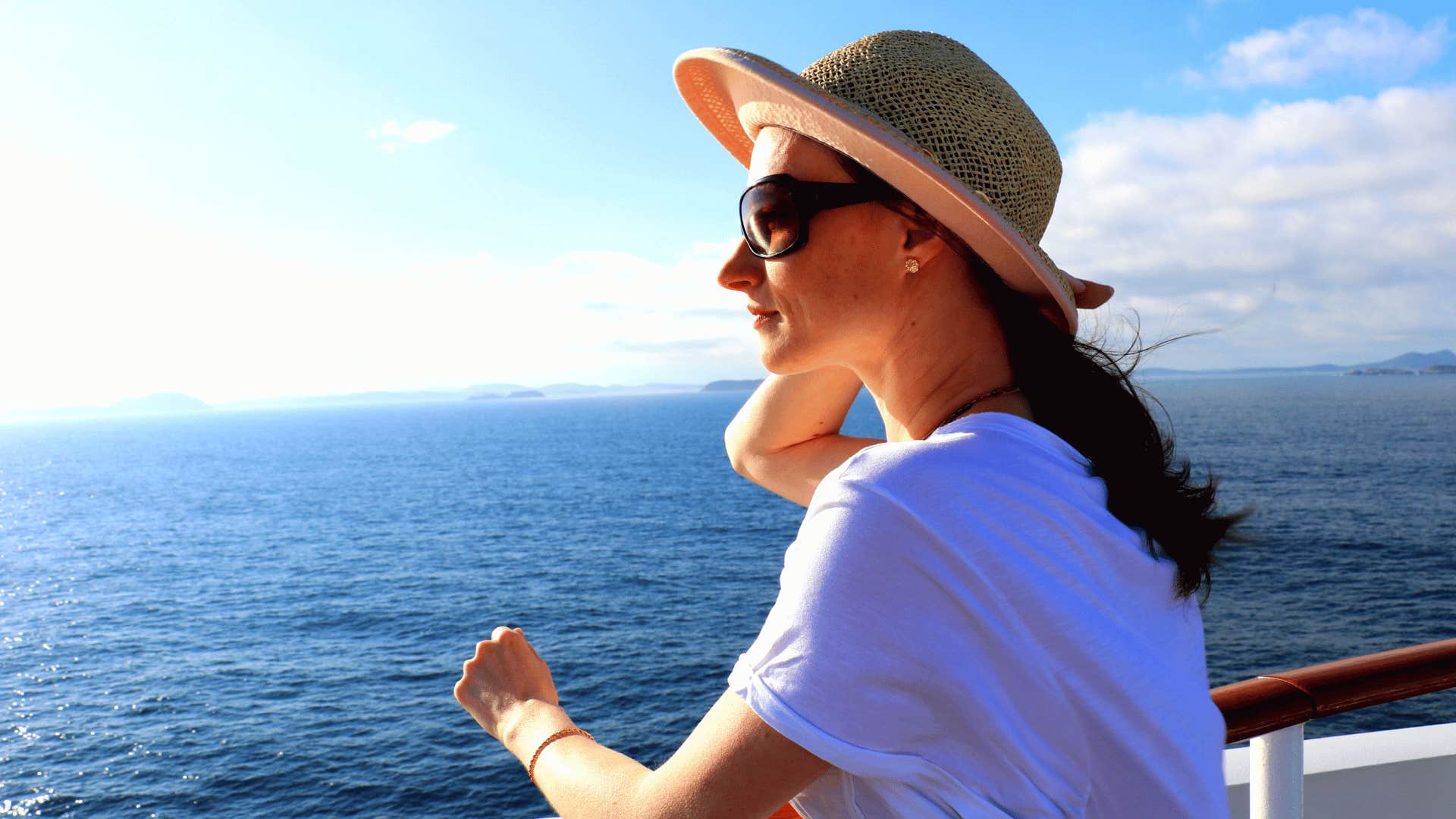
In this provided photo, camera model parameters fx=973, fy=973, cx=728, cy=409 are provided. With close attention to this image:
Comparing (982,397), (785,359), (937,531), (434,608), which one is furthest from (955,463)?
(434,608)

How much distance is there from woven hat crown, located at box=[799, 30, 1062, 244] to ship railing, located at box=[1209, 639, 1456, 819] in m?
1.03

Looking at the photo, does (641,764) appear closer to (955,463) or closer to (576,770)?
(576,770)

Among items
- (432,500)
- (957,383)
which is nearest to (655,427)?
(432,500)

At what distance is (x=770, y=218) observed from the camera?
1199mm

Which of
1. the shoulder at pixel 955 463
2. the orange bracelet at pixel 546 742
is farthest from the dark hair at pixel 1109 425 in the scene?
the orange bracelet at pixel 546 742

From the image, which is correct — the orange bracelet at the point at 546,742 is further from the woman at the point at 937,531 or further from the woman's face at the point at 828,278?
→ the woman's face at the point at 828,278

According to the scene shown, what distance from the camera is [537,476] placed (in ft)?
294

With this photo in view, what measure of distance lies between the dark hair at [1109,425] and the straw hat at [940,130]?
0.03 metres

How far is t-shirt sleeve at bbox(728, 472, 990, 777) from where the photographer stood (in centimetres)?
84

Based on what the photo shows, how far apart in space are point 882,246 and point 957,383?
0.64 ft

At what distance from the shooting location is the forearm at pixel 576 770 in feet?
3.23

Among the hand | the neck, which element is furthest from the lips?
the hand

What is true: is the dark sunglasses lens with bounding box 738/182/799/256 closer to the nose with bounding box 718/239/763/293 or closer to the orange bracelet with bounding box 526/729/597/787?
the nose with bounding box 718/239/763/293

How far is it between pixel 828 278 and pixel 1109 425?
38 centimetres
